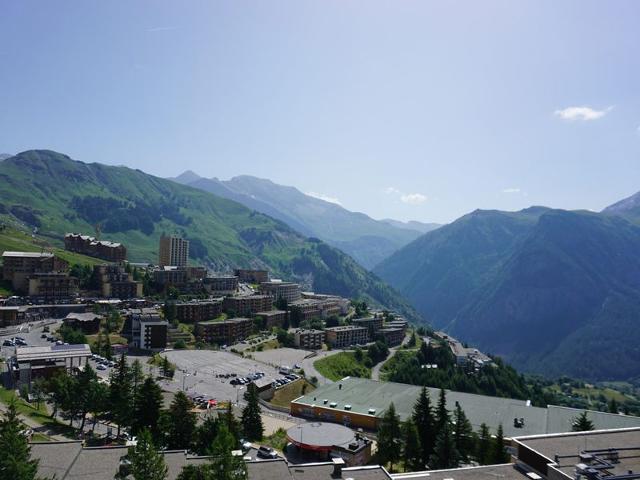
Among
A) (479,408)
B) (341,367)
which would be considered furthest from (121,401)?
(341,367)

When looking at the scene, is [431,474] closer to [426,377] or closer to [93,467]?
[93,467]

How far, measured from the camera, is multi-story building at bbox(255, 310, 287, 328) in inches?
4552

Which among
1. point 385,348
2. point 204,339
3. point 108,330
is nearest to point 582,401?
point 385,348

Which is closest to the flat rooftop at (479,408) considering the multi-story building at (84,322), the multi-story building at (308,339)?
the multi-story building at (308,339)

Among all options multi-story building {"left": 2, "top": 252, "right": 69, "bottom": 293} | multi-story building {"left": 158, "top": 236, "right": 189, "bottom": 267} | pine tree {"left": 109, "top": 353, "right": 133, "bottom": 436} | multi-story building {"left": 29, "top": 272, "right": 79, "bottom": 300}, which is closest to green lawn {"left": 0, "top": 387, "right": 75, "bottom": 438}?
pine tree {"left": 109, "top": 353, "right": 133, "bottom": 436}

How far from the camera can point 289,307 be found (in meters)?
128

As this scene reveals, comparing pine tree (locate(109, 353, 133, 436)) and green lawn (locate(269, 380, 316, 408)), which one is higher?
pine tree (locate(109, 353, 133, 436))

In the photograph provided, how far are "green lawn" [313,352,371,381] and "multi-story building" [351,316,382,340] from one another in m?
19.2

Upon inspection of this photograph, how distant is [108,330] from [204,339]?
1748 centimetres

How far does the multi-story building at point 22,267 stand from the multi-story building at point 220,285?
3641 cm

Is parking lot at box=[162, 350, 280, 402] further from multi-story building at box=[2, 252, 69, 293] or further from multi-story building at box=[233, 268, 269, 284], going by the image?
multi-story building at box=[233, 268, 269, 284]

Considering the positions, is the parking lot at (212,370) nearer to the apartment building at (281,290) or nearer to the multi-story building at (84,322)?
the multi-story building at (84,322)

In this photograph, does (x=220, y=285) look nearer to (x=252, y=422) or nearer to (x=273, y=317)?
(x=273, y=317)

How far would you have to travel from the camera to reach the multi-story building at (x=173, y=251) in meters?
171
